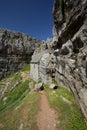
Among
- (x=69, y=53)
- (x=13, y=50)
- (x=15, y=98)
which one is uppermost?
(x=13, y=50)

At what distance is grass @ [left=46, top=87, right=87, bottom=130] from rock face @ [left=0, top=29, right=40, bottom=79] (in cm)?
3515

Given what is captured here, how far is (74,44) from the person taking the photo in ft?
59.5

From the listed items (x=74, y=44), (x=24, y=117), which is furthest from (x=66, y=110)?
(x=74, y=44)

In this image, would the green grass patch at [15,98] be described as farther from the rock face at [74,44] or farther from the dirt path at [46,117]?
the rock face at [74,44]

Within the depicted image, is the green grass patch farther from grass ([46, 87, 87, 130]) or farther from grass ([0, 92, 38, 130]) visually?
grass ([46, 87, 87, 130])

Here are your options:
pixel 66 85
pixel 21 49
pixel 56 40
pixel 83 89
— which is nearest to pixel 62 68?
pixel 66 85

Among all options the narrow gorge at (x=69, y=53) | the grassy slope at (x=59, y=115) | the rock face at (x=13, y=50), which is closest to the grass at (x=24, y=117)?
the grassy slope at (x=59, y=115)

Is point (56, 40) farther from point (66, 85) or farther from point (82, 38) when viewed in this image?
point (82, 38)

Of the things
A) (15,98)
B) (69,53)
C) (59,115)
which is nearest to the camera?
(59,115)

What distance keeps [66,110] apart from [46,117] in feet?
9.60

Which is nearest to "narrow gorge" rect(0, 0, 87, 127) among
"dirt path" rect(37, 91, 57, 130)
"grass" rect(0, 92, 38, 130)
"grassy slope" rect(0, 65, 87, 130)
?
"grassy slope" rect(0, 65, 87, 130)

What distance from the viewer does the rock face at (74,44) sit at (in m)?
15.2

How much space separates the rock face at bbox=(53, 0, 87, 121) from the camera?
15.2m

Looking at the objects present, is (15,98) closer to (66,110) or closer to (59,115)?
(59,115)
